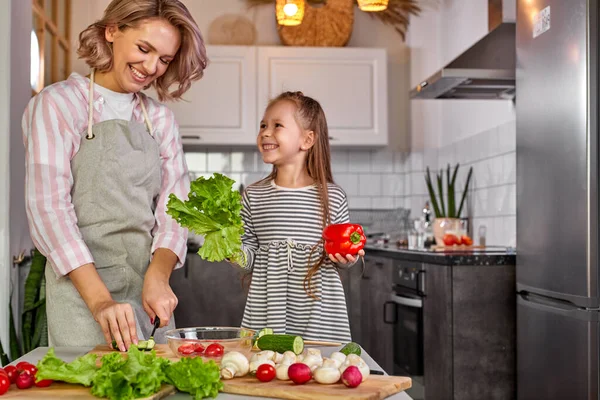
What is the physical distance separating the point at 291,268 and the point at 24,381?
4.08 ft

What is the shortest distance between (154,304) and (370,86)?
4068 mm

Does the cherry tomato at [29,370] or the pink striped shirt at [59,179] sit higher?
the pink striped shirt at [59,179]

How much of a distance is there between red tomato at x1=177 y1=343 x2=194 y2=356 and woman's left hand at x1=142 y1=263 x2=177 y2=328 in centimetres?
22

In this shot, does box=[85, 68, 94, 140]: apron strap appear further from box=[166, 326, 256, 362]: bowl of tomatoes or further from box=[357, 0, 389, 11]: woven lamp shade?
box=[357, 0, 389, 11]: woven lamp shade

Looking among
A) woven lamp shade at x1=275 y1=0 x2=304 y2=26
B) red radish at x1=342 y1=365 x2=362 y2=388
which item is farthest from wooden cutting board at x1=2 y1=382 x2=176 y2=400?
woven lamp shade at x1=275 y1=0 x2=304 y2=26

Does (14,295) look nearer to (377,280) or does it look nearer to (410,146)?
(377,280)

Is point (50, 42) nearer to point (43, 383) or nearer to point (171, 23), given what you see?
point (171, 23)

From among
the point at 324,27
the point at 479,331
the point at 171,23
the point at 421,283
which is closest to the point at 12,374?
the point at 171,23

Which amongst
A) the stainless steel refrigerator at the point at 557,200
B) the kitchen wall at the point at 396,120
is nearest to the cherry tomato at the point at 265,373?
the stainless steel refrigerator at the point at 557,200

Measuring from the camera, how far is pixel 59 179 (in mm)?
1667

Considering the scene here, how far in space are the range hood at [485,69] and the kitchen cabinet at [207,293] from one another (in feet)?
5.76

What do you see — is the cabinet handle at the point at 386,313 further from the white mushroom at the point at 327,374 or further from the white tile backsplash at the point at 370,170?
the white mushroom at the point at 327,374

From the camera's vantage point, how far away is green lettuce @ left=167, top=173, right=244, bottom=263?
1388 mm

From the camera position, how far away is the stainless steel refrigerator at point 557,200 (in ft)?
8.39
